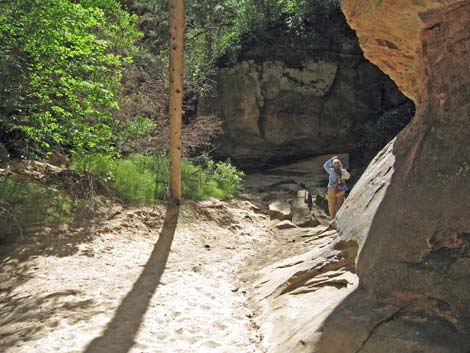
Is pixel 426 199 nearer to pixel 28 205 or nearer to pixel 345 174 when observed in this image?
pixel 345 174

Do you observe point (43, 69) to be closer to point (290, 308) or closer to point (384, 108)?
point (290, 308)

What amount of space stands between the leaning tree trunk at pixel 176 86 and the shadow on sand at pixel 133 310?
1911mm

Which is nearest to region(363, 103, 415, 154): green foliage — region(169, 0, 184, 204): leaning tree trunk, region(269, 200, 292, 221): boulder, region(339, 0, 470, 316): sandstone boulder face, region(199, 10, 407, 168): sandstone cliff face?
region(199, 10, 407, 168): sandstone cliff face

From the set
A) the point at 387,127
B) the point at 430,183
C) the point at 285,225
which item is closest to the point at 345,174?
the point at 285,225

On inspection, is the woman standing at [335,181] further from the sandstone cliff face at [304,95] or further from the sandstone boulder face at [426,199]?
the sandstone cliff face at [304,95]

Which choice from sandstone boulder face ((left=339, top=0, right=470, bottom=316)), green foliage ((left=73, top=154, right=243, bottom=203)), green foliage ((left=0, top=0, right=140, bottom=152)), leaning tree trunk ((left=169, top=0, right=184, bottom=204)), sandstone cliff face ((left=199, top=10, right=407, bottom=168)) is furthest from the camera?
sandstone cliff face ((left=199, top=10, right=407, bottom=168))

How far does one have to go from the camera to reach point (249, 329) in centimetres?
495

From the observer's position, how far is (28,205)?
26.3ft

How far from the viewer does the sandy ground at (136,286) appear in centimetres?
464

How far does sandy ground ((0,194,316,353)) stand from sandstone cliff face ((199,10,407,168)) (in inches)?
292

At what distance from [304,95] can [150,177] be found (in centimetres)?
824

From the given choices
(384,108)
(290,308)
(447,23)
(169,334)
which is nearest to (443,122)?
(447,23)

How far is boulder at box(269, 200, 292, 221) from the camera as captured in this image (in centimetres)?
1120

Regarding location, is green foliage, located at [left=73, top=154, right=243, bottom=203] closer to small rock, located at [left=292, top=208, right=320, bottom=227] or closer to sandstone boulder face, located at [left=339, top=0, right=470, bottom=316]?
small rock, located at [left=292, top=208, right=320, bottom=227]
